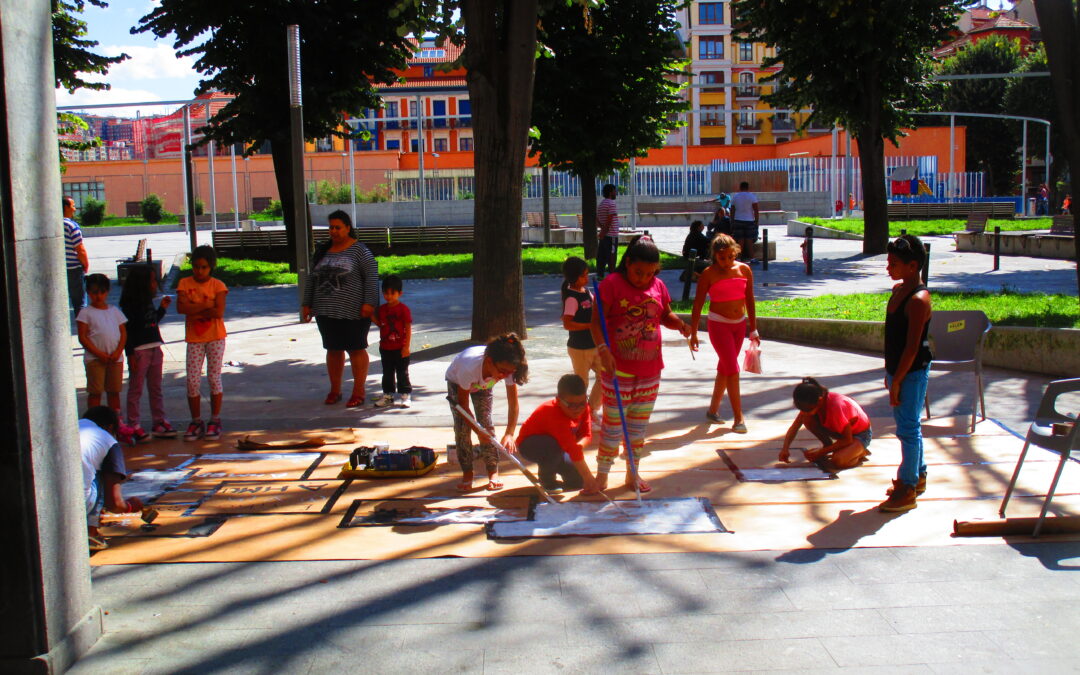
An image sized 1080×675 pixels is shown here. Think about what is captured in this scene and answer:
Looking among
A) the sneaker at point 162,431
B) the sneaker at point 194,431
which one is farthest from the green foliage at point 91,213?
the sneaker at point 194,431

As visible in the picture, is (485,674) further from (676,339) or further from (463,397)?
(676,339)

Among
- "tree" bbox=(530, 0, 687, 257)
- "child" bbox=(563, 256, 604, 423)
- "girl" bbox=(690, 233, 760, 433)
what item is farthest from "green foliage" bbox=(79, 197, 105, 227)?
"girl" bbox=(690, 233, 760, 433)

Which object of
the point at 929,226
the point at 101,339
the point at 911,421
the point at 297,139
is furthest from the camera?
the point at 929,226

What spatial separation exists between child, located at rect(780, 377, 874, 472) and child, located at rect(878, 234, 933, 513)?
824 mm

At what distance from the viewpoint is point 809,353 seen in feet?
38.6

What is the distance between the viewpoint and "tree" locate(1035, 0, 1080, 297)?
11.0 meters

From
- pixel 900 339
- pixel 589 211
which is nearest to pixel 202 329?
pixel 900 339

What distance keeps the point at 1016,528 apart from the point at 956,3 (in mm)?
18741

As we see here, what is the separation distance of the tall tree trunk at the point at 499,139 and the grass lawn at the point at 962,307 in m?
3.73

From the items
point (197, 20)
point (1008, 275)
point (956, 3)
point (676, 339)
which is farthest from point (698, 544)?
point (956, 3)

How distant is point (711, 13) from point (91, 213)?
162 ft

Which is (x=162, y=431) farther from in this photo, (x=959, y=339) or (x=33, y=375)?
(x=959, y=339)

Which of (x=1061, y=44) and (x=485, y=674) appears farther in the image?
(x=1061, y=44)

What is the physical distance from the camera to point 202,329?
8.03 meters
